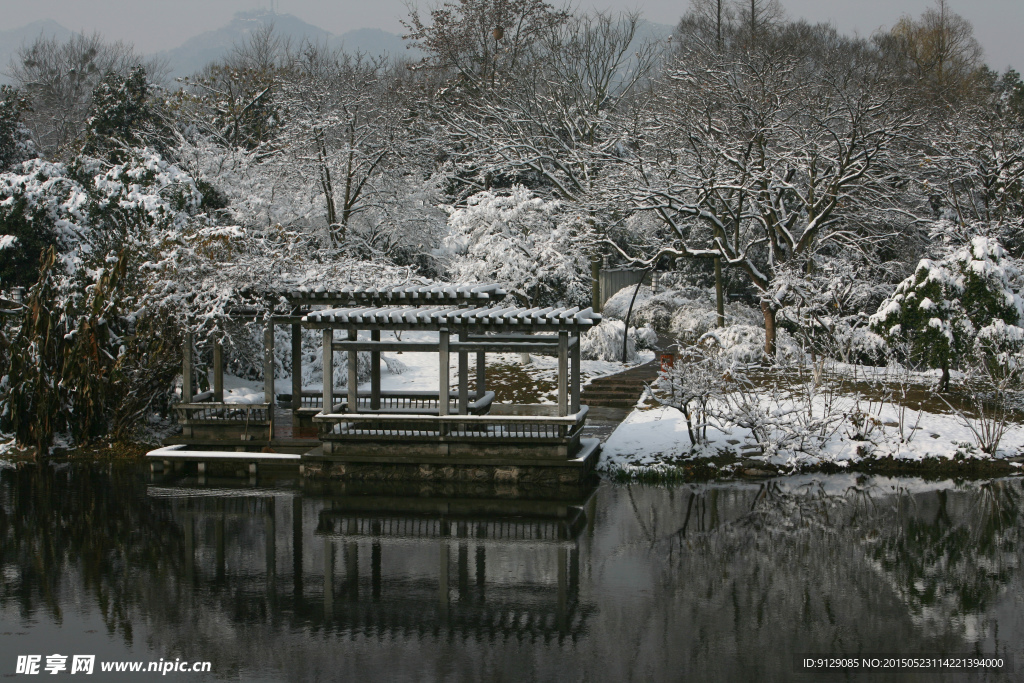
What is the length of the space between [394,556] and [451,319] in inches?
193

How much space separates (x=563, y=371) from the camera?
15.2 m

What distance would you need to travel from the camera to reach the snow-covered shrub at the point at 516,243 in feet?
85.7

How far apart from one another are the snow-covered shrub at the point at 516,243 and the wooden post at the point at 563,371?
10.6 m

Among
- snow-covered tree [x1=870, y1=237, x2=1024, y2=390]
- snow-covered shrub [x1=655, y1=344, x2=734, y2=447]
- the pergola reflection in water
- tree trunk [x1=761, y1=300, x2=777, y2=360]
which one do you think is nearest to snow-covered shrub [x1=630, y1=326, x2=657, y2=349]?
tree trunk [x1=761, y1=300, x2=777, y2=360]

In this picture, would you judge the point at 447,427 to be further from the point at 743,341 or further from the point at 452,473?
the point at 743,341

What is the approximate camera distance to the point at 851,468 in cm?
1614

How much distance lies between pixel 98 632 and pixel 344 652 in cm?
250

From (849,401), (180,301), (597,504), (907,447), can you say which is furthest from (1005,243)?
(180,301)

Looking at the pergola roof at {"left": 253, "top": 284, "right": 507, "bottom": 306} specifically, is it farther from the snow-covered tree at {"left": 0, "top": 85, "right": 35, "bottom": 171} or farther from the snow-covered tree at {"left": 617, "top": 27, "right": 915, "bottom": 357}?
the snow-covered tree at {"left": 0, "top": 85, "right": 35, "bottom": 171}

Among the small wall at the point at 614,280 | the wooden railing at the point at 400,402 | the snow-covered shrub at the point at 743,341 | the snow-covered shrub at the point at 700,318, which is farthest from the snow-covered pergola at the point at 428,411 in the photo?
the small wall at the point at 614,280

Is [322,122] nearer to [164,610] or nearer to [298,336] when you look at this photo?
[298,336]

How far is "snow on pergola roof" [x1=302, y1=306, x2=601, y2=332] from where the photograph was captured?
14.9 metres

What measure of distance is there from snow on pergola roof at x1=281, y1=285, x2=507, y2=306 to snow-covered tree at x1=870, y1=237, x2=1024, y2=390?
933 cm

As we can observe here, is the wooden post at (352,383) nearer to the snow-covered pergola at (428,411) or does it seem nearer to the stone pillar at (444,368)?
the snow-covered pergola at (428,411)
